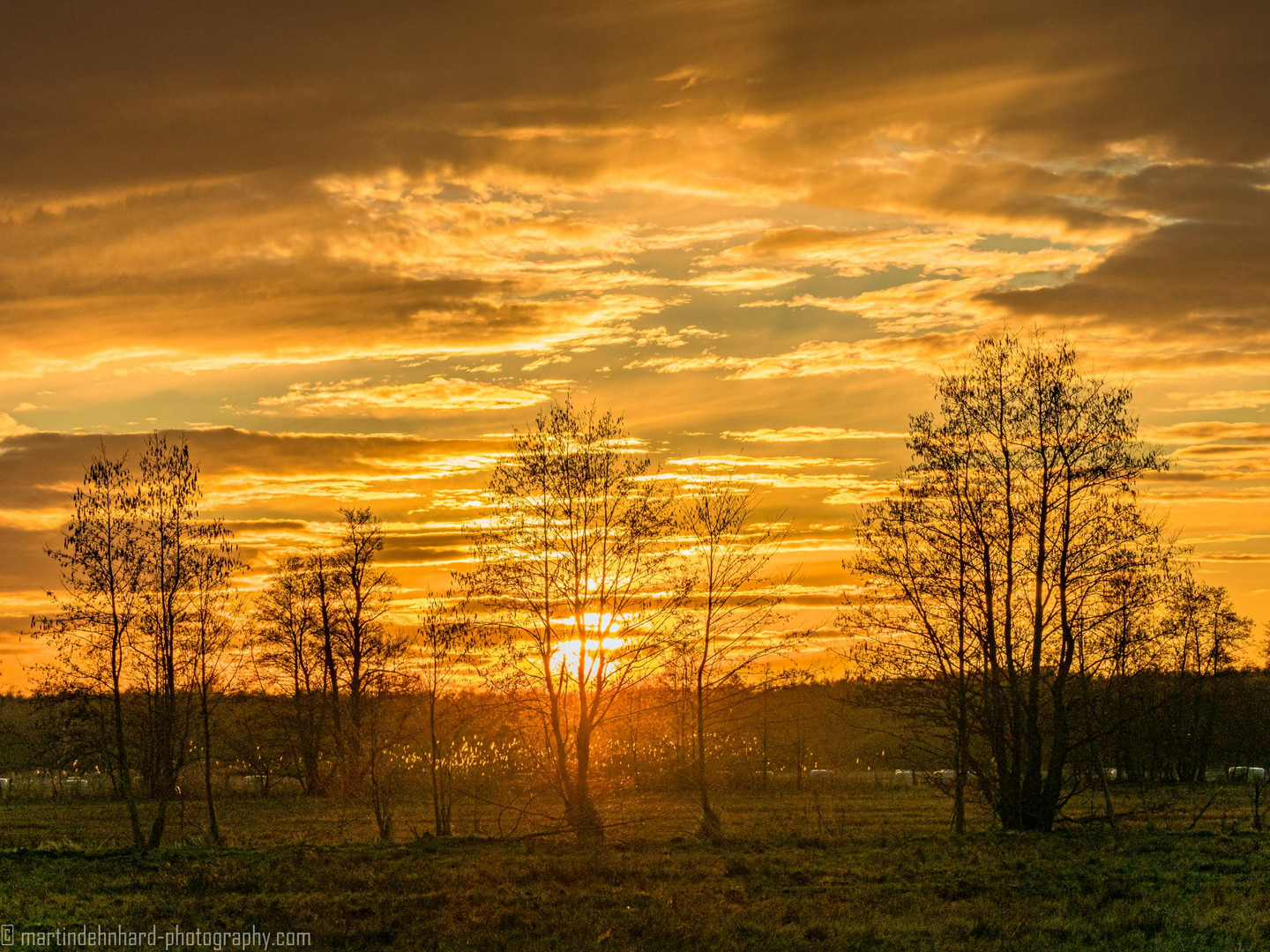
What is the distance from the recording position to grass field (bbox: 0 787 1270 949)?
1577cm

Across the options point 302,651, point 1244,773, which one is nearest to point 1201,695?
point 1244,773

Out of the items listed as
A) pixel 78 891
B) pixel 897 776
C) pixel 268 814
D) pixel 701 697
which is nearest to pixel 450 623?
pixel 701 697

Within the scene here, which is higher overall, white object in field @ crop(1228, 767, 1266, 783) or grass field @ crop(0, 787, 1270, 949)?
grass field @ crop(0, 787, 1270, 949)

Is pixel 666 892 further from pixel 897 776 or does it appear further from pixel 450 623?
pixel 897 776

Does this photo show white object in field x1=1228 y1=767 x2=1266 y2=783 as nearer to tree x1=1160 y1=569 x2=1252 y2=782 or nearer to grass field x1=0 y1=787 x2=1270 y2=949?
tree x1=1160 y1=569 x2=1252 y2=782

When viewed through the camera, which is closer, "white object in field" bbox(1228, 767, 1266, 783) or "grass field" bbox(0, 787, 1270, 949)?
"grass field" bbox(0, 787, 1270, 949)

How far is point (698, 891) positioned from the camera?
19.3 metres

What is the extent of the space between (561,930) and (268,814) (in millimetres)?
34252

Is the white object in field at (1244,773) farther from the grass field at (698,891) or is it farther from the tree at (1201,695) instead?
the grass field at (698,891)

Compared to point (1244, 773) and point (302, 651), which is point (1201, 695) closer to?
point (1244, 773)

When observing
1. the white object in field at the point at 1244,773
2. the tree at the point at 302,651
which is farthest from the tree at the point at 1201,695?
the tree at the point at 302,651

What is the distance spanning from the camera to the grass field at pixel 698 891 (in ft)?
51.7

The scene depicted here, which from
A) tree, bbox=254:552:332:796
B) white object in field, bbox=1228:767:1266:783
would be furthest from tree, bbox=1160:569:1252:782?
tree, bbox=254:552:332:796

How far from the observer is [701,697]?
33344mm
